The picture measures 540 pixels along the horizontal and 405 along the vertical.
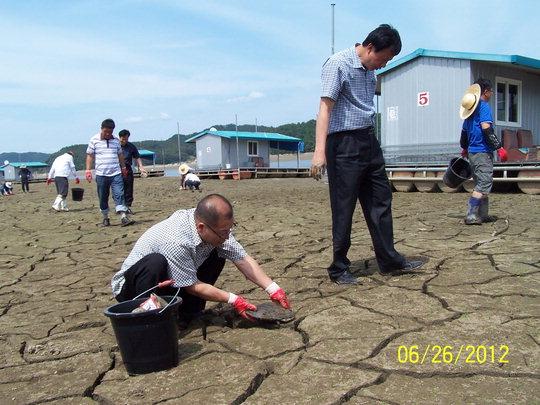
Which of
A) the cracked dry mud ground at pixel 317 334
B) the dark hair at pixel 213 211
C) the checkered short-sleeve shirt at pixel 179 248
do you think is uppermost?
the dark hair at pixel 213 211

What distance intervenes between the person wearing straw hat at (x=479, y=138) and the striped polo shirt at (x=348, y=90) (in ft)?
8.43

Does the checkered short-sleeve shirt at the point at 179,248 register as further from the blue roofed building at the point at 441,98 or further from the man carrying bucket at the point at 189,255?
the blue roofed building at the point at 441,98

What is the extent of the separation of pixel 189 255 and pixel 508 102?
11.7 metres

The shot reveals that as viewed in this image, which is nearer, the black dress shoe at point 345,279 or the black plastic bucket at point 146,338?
the black plastic bucket at point 146,338

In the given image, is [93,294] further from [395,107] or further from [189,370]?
[395,107]

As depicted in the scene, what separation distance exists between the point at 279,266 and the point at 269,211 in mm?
4330

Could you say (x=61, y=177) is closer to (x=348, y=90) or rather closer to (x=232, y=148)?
(x=348, y=90)

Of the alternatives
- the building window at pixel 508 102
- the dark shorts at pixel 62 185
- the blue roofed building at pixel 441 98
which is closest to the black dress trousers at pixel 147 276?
the dark shorts at pixel 62 185

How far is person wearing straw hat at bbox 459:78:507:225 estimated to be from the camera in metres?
5.54

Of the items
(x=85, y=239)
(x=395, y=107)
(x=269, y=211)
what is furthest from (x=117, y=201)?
(x=395, y=107)

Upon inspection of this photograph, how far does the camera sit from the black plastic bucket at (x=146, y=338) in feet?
7.47

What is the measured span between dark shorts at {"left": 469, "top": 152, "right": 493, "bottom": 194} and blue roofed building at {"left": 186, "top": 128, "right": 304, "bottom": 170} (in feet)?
76.5

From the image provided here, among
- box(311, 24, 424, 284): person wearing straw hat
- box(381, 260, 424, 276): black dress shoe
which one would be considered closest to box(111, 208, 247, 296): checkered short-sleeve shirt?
box(311, 24, 424, 284): person wearing straw hat
